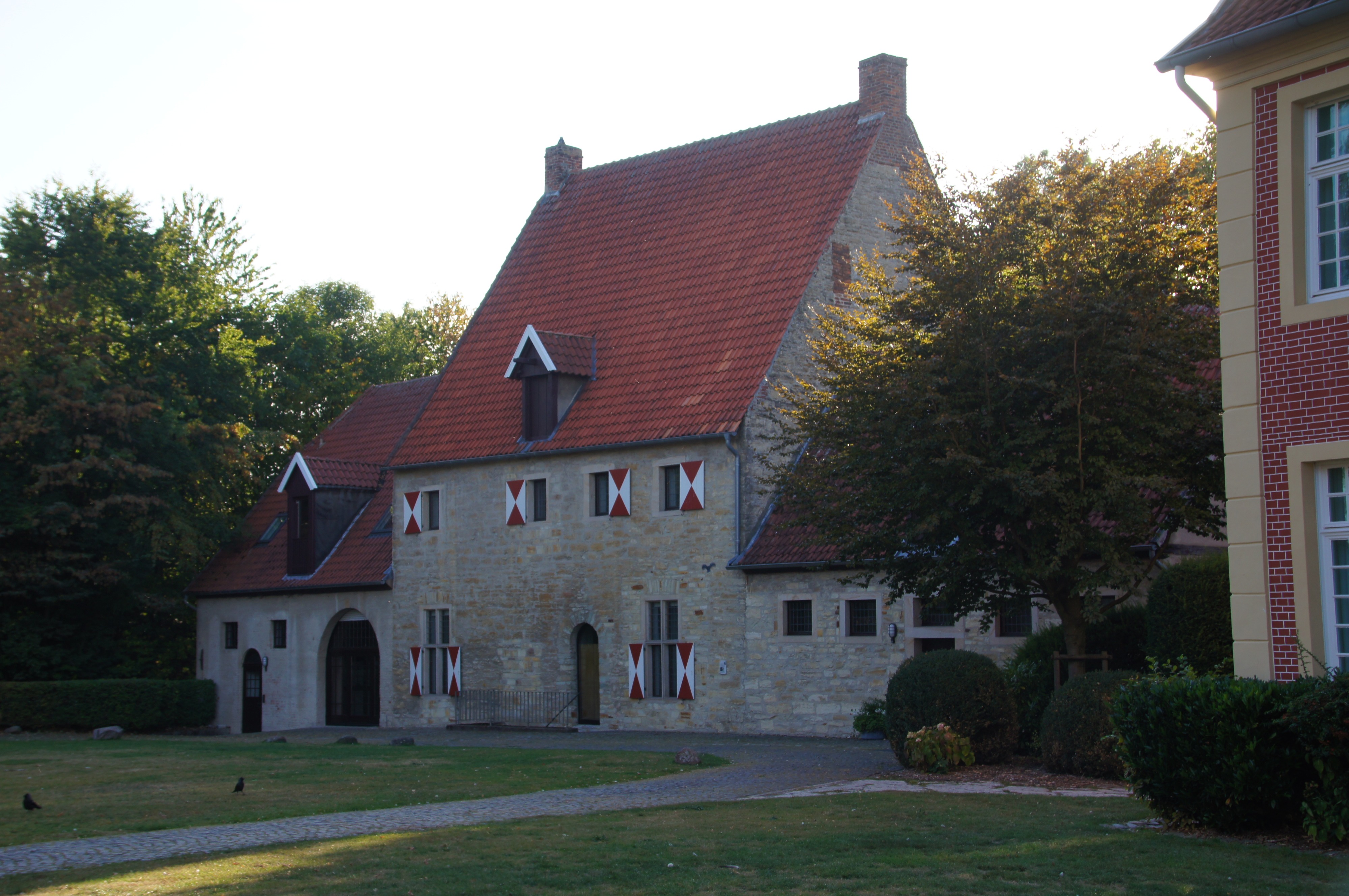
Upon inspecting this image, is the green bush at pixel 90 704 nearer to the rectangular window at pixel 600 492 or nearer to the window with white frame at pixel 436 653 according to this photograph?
the window with white frame at pixel 436 653

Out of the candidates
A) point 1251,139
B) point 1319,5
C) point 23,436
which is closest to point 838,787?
point 1251,139

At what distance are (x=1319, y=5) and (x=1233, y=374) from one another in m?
2.84

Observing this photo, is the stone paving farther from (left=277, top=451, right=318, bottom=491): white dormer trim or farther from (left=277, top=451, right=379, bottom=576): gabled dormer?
(left=277, top=451, right=318, bottom=491): white dormer trim

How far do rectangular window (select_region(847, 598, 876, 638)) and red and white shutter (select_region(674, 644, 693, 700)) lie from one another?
3482mm

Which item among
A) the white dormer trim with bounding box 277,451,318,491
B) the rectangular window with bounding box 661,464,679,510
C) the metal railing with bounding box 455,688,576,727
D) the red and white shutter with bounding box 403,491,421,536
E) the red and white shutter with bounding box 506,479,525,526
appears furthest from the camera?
the white dormer trim with bounding box 277,451,318,491

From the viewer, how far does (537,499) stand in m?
29.0

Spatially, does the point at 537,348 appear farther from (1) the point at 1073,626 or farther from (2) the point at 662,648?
(1) the point at 1073,626

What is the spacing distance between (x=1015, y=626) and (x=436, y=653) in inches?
537

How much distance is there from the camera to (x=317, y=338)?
43250 mm

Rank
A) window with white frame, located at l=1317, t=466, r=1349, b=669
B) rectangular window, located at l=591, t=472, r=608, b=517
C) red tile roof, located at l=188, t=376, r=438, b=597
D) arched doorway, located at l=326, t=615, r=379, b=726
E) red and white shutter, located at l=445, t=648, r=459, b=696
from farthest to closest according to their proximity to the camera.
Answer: red tile roof, located at l=188, t=376, r=438, b=597 → arched doorway, located at l=326, t=615, r=379, b=726 → red and white shutter, located at l=445, t=648, r=459, b=696 → rectangular window, located at l=591, t=472, r=608, b=517 → window with white frame, located at l=1317, t=466, r=1349, b=669

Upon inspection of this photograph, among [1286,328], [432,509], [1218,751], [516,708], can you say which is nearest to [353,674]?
[432,509]

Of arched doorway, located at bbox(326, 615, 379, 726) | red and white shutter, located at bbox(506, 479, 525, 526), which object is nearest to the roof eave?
red and white shutter, located at bbox(506, 479, 525, 526)

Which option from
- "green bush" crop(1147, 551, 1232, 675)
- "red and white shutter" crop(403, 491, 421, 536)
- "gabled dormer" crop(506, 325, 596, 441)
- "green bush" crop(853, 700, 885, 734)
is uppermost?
"gabled dormer" crop(506, 325, 596, 441)

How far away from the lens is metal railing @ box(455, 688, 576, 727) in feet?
91.8
